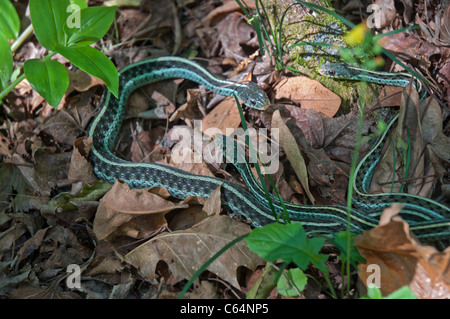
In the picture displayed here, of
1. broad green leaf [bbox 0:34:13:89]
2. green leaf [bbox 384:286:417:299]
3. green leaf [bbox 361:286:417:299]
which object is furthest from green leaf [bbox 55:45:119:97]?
green leaf [bbox 384:286:417:299]

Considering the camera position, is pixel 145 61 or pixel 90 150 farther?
pixel 145 61

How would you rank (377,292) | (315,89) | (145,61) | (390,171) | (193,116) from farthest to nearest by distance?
1. (145,61)
2. (193,116)
3. (315,89)
4. (390,171)
5. (377,292)

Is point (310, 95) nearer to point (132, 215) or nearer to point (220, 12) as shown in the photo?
point (220, 12)

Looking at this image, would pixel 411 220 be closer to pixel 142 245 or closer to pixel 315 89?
pixel 315 89

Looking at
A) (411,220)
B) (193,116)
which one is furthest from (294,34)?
(411,220)

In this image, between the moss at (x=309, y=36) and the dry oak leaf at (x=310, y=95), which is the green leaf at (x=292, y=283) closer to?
the dry oak leaf at (x=310, y=95)

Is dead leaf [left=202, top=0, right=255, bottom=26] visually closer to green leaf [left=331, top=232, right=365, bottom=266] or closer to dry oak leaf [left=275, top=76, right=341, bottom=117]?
dry oak leaf [left=275, top=76, right=341, bottom=117]
